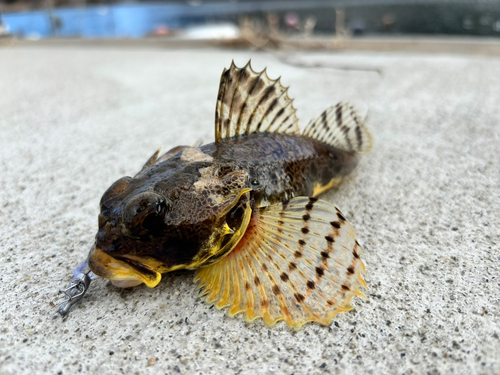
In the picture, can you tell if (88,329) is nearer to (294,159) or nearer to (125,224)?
(125,224)

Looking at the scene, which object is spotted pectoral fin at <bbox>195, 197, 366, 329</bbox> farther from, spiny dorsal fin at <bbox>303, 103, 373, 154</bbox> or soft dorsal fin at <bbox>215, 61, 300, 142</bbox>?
spiny dorsal fin at <bbox>303, 103, 373, 154</bbox>

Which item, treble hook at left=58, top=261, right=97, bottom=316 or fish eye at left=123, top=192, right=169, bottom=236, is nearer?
fish eye at left=123, top=192, right=169, bottom=236

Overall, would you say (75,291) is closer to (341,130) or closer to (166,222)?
(166,222)

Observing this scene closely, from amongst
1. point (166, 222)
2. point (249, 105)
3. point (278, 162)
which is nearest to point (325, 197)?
point (278, 162)

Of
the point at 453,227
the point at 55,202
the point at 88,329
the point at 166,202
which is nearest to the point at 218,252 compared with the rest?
the point at 166,202

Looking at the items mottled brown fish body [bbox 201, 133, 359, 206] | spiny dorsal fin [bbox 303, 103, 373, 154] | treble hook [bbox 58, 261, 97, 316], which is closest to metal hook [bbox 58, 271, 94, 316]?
treble hook [bbox 58, 261, 97, 316]

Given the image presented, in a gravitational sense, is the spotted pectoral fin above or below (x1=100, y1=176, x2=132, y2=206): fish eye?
below
